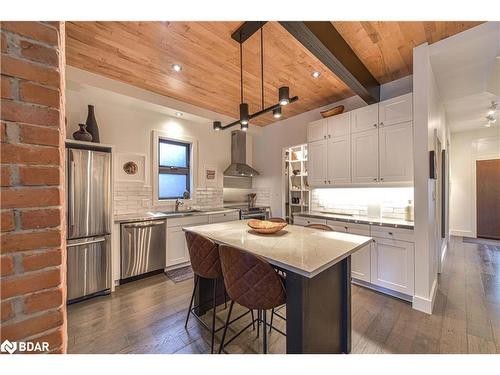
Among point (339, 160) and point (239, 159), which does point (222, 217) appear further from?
point (339, 160)

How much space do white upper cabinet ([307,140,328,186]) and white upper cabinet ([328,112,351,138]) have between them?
0.18 meters

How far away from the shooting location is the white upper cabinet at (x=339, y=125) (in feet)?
10.0

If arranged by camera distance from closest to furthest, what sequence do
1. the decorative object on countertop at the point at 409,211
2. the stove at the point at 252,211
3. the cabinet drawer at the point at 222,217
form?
the decorative object on countertop at the point at 409,211 → the cabinet drawer at the point at 222,217 → the stove at the point at 252,211

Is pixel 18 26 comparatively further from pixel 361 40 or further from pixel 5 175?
pixel 361 40

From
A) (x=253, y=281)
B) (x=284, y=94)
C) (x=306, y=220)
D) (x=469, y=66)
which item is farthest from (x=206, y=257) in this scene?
(x=469, y=66)

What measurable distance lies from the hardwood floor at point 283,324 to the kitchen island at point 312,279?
1.33 feet

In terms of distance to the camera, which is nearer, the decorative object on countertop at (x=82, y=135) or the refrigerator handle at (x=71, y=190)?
the refrigerator handle at (x=71, y=190)

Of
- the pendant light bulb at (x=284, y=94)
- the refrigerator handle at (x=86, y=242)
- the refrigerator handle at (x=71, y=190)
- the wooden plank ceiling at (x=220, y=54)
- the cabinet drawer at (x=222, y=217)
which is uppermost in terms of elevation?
the wooden plank ceiling at (x=220, y=54)

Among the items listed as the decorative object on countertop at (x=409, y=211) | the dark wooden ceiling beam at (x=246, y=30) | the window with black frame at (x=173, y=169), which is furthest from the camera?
the window with black frame at (x=173, y=169)

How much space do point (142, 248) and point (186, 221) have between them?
0.73 meters

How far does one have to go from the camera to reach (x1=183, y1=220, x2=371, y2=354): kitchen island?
4.12 feet

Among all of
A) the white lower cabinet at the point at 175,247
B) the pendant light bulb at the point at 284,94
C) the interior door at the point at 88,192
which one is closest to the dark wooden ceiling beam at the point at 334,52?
the pendant light bulb at the point at 284,94

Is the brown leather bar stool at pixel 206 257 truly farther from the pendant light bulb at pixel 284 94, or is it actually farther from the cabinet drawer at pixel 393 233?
the cabinet drawer at pixel 393 233

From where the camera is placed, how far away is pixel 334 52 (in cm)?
191
